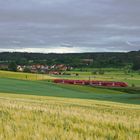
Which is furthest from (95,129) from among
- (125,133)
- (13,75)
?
(13,75)

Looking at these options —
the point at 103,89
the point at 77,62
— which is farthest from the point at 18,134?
the point at 77,62

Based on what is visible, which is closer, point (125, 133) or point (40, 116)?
point (125, 133)

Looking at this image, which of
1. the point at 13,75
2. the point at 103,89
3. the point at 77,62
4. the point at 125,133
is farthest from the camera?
the point at 77,62

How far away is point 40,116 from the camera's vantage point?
8.53 m

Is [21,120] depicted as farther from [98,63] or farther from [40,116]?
[98,63]

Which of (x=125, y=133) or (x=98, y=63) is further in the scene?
(x=98, y=63)

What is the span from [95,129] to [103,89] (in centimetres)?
7567

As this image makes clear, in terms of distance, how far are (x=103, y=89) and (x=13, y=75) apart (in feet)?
92.4

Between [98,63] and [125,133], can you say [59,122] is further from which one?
[98,63]

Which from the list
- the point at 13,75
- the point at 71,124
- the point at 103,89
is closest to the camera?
the point at 71,124

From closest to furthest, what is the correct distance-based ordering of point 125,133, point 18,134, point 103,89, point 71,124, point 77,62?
point 18,134 → point 125,133 → point 71,124 → point 103,89 → point 77,62

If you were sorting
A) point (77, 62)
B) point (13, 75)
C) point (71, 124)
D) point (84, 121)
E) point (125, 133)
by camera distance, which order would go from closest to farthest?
1. point (125, 133)
2. point (71, 124)
3. point (84, 121)
4. point (13, 75)
5. point (77, 62)

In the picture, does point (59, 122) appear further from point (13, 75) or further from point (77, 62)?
point (77, 62)

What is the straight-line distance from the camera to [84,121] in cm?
819
